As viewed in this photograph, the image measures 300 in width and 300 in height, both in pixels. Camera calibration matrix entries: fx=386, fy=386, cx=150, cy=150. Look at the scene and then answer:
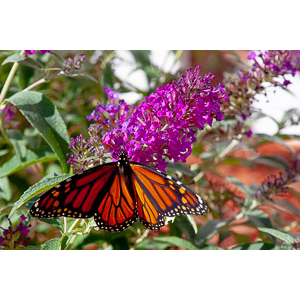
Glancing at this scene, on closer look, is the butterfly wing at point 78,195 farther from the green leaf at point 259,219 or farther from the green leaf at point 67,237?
the green leaf at point 259,219

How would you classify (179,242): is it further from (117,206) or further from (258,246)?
(117,206)

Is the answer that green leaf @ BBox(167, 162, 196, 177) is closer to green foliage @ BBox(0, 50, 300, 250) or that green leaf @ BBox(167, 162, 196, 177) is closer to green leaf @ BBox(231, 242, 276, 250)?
green foliage @ BBox(0, 50, 300, 250)

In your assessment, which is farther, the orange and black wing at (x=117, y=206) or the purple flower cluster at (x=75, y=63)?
the purple flower cluster at (x=75, y=63)

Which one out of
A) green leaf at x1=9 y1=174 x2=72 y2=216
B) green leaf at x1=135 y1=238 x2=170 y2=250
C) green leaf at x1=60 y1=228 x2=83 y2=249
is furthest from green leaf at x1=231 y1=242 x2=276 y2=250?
green leaf at x1=9 y1=174 x2=72 y2=216

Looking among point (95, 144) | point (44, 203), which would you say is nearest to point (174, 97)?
point (95, 144)

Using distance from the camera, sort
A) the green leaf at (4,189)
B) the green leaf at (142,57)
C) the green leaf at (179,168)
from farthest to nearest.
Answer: the green leaf at (142,57)
the green leaf at (4,189)
the green leaf at (179,168)

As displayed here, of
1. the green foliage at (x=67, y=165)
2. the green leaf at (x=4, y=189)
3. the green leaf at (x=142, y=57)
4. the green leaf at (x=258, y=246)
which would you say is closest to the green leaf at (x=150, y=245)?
the green foliage at (x=67, y=165)
